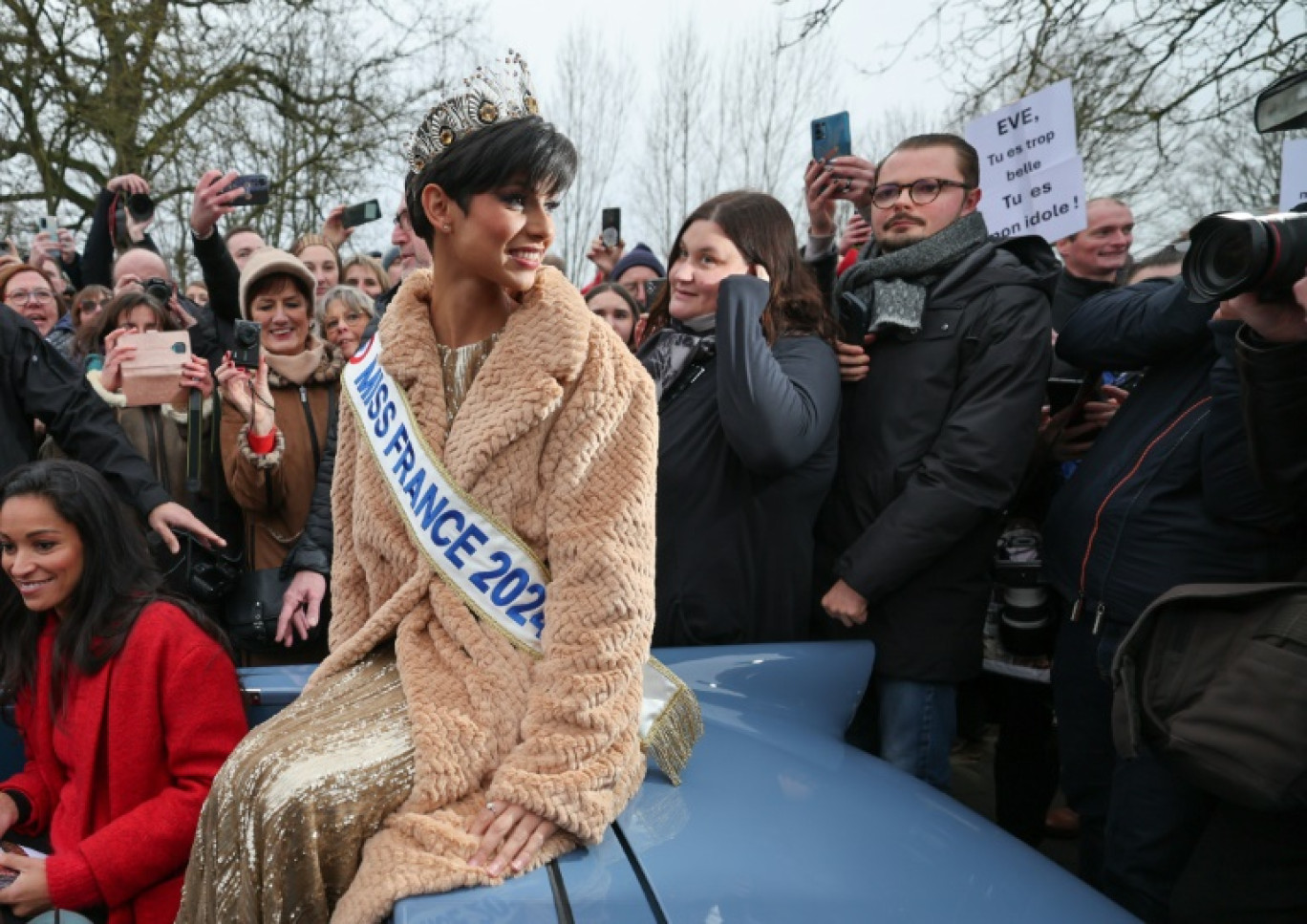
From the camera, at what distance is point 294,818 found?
147cm

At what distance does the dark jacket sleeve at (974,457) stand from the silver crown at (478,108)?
133 cm

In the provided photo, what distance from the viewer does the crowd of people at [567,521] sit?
158cm

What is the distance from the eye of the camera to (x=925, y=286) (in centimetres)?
280

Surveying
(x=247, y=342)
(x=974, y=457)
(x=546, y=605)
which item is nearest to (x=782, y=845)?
(x=546, y=605)

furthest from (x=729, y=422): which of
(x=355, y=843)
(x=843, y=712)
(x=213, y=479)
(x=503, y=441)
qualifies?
(x=213, y=479)

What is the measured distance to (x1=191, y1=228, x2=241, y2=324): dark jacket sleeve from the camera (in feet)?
13.9

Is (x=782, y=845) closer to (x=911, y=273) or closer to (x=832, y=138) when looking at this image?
(x=911, y=273)

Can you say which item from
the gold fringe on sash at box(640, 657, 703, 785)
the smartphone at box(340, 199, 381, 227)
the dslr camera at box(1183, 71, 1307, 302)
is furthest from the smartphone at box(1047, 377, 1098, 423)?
the smartphone at box(340, 199, 381, 227)

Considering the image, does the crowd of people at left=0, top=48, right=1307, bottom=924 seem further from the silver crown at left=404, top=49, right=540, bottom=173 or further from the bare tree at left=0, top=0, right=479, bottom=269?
the bare tree at left=0, top=0, right=479, bottom=269

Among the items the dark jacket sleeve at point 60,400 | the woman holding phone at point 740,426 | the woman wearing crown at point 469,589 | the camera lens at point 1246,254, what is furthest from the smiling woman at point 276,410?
the camera lens at point 1246,254

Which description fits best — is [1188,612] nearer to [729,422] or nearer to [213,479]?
[729,422]

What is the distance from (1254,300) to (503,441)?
1.32 m

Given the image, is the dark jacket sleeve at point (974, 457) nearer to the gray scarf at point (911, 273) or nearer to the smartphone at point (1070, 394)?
the gray scarf at point (911, 273)

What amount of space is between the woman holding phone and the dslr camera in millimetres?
906
